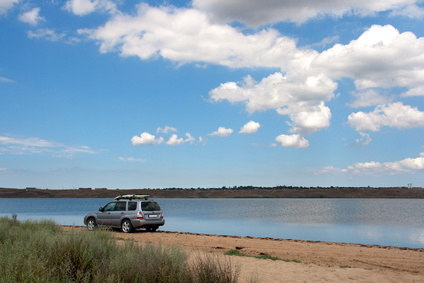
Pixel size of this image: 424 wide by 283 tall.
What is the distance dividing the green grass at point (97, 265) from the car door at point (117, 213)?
493 inches

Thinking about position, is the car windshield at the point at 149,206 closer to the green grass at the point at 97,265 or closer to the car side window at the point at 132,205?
the car side window at the point at 132,205

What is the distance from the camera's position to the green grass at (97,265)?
6621 mm

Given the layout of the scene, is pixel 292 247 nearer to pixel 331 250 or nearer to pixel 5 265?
pixel 331 250

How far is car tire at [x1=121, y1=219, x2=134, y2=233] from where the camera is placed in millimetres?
21266

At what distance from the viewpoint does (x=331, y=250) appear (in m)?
17.0

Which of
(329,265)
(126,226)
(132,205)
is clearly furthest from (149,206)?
(329,265)

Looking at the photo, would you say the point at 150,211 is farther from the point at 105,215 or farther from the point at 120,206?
the point at 105,215

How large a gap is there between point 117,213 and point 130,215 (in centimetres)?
101

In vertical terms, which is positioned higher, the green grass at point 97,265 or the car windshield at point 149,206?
the car windshield at point 149,206

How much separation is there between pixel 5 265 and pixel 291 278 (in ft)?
21.2

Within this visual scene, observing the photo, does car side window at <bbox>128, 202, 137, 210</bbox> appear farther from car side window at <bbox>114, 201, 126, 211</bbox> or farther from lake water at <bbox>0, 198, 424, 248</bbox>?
lake water at <bbox>0, 198, 424, 248</bbox>

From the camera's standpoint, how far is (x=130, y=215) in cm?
2141

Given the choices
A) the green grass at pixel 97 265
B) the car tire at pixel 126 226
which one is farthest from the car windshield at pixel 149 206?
the green grass at pixel 97 265

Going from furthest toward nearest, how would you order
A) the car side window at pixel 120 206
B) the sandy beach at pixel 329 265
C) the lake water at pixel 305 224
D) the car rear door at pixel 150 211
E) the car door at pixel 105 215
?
1. the lake water at pixel 305 224
2. the car door at pixel 105 215
3. the car side window at pixel 120 206
4. the car rear door at pixel 150 211
5. the sandy beach at pixel 329 265
